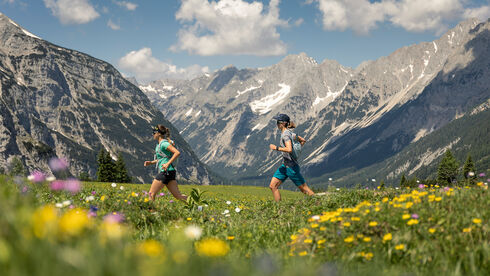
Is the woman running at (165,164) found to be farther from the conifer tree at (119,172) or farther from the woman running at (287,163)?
the conifer tree at (119,172)

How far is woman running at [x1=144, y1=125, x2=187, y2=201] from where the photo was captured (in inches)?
551

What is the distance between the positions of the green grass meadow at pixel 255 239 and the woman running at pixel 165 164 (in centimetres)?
258

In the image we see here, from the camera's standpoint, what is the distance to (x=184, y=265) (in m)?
2.13

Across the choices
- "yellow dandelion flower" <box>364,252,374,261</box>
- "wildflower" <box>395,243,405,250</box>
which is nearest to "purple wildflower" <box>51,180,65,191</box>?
"yellow dandelion flower" <box>364,252,374,261</box>

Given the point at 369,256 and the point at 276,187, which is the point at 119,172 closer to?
the point at 276,187

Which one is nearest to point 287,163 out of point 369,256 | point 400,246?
point 369,256

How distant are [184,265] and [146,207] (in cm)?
834

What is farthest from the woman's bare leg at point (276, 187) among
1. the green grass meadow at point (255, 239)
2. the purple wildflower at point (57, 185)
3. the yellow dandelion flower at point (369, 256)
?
the yellow dandelion flower at point (369, 256)

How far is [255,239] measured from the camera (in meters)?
7.21

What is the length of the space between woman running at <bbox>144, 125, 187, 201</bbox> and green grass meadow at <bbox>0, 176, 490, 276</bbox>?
8.47 feet

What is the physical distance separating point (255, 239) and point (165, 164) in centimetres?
757

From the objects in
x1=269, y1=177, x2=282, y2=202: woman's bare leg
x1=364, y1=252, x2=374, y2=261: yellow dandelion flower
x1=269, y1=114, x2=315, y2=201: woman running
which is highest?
x1=269, y1=114, x2=315, y2=201: woman running

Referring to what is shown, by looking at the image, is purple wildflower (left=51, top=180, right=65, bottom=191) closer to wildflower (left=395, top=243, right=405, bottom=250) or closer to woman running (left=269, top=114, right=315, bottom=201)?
wildflower (left=395, top=243, right=405, bottom=250)

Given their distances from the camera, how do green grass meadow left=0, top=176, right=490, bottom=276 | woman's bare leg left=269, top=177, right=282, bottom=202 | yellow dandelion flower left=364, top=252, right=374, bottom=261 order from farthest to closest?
woman's bare leg left=269, top=177, right=282, bottom=202, yellow dandelion flower left=364, top=252, right=374, bottom=261, green grass meadow left=0, top=176, right=490, bottom=276
